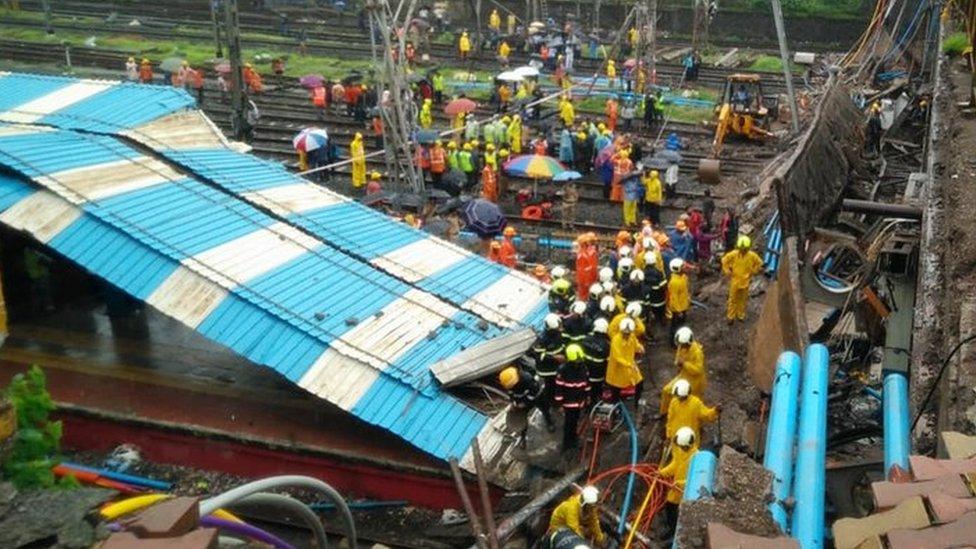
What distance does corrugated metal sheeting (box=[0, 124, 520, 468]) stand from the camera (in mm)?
10953

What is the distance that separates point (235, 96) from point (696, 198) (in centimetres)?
1068

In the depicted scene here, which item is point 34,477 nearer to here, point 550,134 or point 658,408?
point 658,408

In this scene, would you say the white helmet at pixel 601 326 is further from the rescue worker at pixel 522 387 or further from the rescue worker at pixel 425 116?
the rescue worker at pixel 425 116

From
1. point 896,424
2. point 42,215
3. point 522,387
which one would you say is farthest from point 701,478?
point 42,215

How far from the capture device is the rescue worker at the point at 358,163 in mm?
21438

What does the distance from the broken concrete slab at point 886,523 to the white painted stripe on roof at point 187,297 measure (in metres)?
9.01

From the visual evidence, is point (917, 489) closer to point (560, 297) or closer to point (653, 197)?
point (560, 297)

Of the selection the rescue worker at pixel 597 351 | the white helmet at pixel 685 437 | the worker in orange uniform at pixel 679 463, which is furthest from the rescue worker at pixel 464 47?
the white helmet at pixel 685 437

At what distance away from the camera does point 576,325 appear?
11336 millimetres

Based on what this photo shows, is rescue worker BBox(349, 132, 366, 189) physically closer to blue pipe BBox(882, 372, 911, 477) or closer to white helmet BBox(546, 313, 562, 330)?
white helmet BBox(546, 313, 562, 330)

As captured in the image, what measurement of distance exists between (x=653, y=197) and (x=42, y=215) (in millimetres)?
12044

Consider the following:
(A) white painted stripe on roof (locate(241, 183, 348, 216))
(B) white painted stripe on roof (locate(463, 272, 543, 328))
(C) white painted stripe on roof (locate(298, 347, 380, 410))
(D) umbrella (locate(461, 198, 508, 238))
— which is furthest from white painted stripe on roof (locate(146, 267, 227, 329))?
(D) umbrella (locate(461, 198, 508, 238))

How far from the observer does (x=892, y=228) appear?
12445 millimetres

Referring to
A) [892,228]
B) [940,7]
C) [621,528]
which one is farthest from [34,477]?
[940,7]
